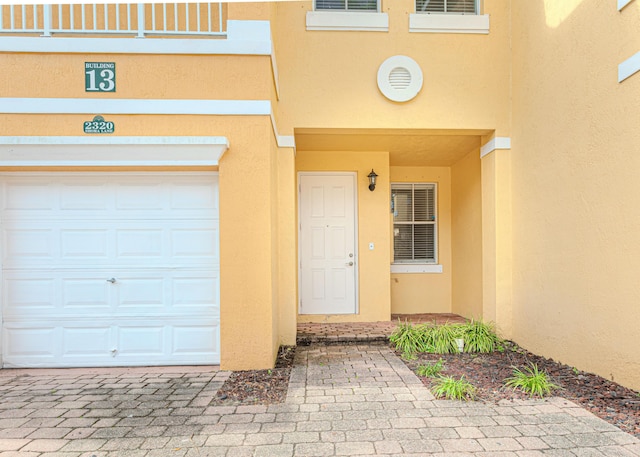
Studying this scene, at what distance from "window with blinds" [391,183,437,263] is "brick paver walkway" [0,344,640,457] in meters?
3.40

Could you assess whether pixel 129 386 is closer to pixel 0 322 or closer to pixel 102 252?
pixel 102 252

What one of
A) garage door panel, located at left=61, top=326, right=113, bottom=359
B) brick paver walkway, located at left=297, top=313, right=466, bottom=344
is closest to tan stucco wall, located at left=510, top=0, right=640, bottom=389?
brick paver walkway, located at left=297, top=313, right=466, bottom=344

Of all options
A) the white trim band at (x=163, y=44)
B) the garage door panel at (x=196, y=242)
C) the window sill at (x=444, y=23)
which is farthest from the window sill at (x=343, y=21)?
the garage door panel at (x=196, y=242)

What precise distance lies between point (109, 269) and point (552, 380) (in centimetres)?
509

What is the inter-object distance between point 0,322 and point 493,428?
5.31 metres

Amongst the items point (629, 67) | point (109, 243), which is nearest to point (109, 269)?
point (109, 243)

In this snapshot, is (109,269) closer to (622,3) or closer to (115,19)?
(115,19)

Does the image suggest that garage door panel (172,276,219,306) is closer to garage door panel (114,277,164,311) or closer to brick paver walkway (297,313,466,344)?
garage door panel (114,277,164,311)

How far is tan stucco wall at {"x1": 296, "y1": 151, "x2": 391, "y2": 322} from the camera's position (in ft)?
20.1

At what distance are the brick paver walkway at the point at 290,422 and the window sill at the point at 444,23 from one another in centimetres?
467

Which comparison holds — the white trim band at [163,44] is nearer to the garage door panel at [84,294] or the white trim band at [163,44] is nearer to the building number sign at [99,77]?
the building number sign at [99,77]

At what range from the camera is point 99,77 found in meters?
4.07

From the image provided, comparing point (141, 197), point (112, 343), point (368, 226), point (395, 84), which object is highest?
point (395, 84)

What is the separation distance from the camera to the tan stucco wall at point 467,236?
595 cm
